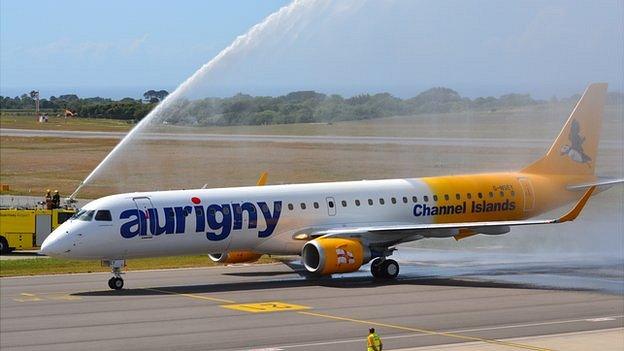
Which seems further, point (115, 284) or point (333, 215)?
point (333, 215)

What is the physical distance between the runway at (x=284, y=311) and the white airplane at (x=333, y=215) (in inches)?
47.6

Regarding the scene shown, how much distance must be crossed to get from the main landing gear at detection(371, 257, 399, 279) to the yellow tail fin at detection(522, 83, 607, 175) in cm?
902

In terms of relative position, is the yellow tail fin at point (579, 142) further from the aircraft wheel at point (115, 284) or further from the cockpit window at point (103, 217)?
the cockpit window at point (103, 217)

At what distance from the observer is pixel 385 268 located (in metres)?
42.9

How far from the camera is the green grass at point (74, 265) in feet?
153

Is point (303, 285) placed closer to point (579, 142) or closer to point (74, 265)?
point (74, 265)

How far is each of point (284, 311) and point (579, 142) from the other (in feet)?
62.2

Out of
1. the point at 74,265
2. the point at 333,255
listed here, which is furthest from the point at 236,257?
the point at 74,265

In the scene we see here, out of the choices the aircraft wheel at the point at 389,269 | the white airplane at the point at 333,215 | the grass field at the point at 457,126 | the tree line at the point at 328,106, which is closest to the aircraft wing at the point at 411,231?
the white airplane at the point at 333,215

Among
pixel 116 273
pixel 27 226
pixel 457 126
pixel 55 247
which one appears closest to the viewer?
pixel 55 247

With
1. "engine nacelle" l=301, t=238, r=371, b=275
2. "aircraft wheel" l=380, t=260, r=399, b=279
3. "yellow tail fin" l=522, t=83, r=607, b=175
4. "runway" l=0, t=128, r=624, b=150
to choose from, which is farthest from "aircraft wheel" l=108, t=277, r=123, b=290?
"yellow tail fin" l=522, t=83, r=607, b=175

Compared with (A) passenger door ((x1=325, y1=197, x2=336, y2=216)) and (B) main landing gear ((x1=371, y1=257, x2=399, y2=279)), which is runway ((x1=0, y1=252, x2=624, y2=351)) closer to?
(B) main landing gear ((x1=371, y1=257, x2=399, y2=279))

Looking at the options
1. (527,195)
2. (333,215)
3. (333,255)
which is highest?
(527,195)

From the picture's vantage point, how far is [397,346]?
2939 centimetres
